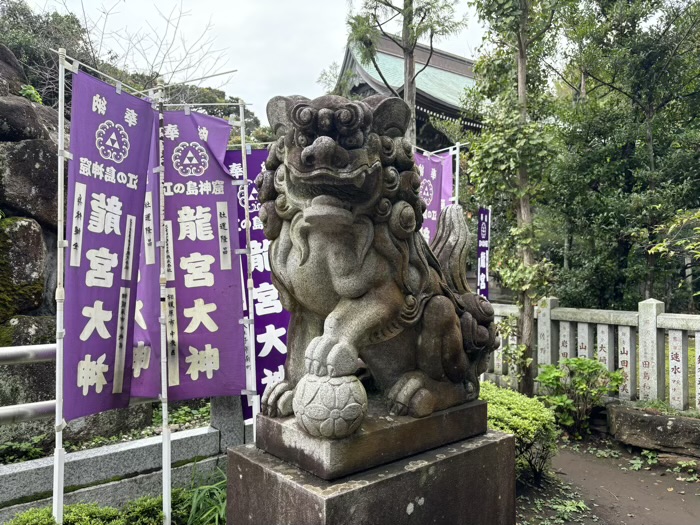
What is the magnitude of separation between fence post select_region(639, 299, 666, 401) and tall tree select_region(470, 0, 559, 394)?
1.26m

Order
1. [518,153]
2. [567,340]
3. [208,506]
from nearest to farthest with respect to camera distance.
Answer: [208,506]
[518,153]
[567,340]

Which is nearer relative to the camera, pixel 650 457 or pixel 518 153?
pixel 650 457

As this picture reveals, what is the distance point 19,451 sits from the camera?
15.0 ft

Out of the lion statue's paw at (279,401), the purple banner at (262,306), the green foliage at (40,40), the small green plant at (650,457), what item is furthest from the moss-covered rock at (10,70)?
the small green plant at (650,457)

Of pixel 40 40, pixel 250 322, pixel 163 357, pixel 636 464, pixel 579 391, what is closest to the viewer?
pixel 163 357

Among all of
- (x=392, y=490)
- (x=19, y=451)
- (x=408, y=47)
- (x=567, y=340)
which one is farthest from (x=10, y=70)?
(x=567, y=340)

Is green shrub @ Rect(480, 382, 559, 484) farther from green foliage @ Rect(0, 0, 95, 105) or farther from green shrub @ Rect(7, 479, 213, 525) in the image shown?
green foliage @ Rect(0, 0, 95, 105)

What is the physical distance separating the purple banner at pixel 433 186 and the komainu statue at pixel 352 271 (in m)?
3.71

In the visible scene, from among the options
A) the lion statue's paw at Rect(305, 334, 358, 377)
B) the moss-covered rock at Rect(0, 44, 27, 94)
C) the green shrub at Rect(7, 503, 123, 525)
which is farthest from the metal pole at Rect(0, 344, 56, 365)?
the moss-covered rock at Rect(0, 44, 27, 94)

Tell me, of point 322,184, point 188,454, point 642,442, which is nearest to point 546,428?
point 642,442

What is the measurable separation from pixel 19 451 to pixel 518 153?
255 inches

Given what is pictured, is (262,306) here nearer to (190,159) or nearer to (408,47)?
(190,159)

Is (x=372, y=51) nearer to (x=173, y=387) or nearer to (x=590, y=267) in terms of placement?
(x=590, y=267)

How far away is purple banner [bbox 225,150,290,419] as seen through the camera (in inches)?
160
